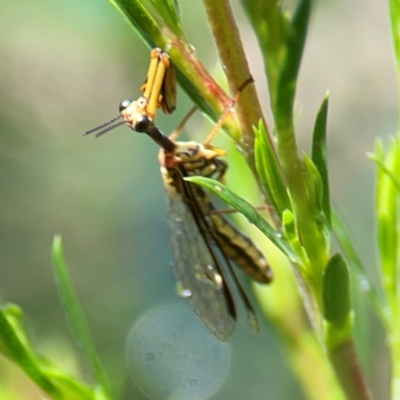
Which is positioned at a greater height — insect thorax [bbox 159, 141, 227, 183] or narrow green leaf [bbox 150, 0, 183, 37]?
narrow green leaf [bbox 150, 0, 183, 37]

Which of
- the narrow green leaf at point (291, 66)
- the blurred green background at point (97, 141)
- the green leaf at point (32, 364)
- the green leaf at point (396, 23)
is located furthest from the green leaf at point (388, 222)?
the blurred green background at point (97, 141)

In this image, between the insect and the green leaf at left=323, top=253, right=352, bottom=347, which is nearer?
the green leaf at left=323, top=253, right=352, bottom=347

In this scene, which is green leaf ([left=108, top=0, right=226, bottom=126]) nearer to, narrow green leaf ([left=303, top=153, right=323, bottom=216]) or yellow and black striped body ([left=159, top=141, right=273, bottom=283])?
narrow green leaf ([left=303, top=153, right=323, bottom=216])

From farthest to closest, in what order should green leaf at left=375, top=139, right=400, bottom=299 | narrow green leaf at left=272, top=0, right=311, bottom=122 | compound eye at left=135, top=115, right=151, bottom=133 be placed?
1. compound eye at left=135, top=115, right=151, bottom=133
2. green leaf at left=375, top=139, right=400, bottom=299
3. narrow green leaf at left=272, top=0, right=311, bottom=122

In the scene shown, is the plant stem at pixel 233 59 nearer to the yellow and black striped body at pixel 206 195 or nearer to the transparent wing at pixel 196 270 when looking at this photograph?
the yellow and black striped body at pixel 206 195

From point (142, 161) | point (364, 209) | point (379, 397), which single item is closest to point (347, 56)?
point (364, 209)

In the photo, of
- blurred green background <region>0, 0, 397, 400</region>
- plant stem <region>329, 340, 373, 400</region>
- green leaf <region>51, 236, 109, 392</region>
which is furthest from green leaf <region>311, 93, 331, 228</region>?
blurred green background <region>0, 0, 397, 400</region>

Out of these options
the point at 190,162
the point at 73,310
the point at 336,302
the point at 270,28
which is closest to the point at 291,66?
the point at 270,28

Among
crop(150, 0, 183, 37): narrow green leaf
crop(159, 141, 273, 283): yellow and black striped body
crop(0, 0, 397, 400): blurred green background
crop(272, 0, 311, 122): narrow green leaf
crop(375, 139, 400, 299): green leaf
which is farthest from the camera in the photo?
crop(0, 0, 397, 400): blurred green background
